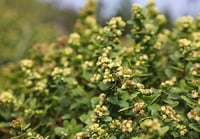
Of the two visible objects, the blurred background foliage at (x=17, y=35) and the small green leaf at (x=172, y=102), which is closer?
the small green leaf at (x=172, y=102)

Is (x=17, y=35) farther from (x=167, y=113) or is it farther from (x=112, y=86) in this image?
(x=167, y=113)

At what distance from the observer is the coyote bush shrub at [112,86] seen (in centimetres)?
152

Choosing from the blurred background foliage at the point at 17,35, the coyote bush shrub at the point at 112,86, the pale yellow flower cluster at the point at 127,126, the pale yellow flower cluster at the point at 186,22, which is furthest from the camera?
the blurred background foliage at the point at 17,35

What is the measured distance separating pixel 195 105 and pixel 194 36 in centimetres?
69

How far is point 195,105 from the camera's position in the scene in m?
1.50

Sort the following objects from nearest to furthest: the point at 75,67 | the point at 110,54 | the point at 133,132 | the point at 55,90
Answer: the point at 133,132 → the point at 110,54 → the point at 55,90 → the point at 75,67

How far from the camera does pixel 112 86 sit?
5.20 ft

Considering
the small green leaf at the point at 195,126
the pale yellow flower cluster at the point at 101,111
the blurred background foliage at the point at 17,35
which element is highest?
the blurred background foliage at the point at 17,35

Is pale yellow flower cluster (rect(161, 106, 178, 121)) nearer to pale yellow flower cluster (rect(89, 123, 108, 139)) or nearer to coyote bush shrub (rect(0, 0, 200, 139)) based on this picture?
coyote bush shrub (rect(0, 0, 200, 139))

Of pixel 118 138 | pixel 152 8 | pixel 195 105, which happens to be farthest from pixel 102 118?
pixel 152 8


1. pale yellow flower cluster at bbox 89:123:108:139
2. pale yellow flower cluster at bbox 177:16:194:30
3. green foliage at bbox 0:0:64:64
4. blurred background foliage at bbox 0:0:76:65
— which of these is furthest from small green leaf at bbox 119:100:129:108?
green foliage at bbox 0:0:64:64

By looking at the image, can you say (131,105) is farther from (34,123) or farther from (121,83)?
(34,123)

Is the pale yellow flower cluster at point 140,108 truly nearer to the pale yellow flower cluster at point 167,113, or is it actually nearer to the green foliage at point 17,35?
the pale yellow flower cluster at point 167,113

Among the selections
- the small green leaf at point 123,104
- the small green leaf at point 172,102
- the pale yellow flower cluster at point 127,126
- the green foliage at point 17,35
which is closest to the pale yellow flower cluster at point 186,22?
the small green leaf at point 172,102
